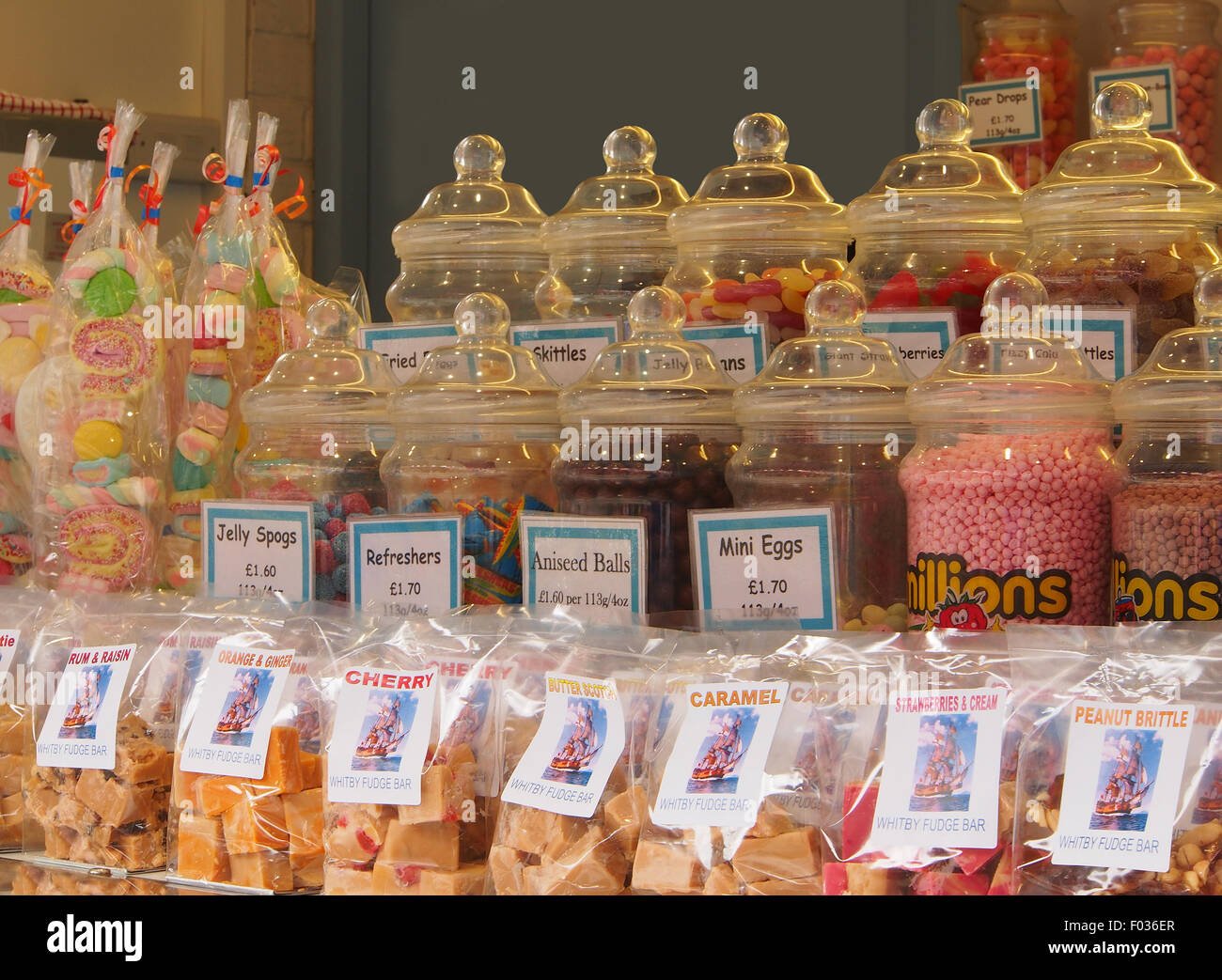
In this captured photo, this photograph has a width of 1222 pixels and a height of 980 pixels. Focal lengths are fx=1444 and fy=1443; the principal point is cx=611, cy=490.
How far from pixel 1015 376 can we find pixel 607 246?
0.55 metres

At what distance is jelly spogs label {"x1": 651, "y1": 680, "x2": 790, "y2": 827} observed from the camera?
0.93 meters

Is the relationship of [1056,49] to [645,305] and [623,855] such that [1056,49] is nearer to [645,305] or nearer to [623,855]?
[645,305]

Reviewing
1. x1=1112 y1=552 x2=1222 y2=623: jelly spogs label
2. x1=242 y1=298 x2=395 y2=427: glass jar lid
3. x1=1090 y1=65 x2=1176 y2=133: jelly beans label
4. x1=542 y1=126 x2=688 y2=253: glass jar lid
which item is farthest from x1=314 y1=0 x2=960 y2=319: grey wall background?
Result: x1=1112 y1=552 x2=1222 y2=623: jelly spogs label

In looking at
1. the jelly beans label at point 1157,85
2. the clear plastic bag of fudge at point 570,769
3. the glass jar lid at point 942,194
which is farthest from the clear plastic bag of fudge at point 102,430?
the jelly beans label at point 1157,85

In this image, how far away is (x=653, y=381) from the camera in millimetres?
1236

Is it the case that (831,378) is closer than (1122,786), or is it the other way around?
(1122,786)

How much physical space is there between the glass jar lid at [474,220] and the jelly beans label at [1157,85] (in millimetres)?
1283

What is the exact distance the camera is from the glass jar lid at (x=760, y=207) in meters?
1.40

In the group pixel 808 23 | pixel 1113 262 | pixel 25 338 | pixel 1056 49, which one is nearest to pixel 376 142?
pixel 808 23

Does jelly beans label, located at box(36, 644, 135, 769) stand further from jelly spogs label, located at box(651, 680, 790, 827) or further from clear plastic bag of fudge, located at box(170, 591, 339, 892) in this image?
jelly spogs label, located at box(651, 680, 790, 827)

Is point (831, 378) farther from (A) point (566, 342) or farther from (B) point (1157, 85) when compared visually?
(B) point (1157, 85)

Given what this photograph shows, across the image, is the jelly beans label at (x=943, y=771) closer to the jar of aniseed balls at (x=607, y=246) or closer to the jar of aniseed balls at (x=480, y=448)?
the jar of aniseed balls at (x=480, y=448)

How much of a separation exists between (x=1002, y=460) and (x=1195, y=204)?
331 mm

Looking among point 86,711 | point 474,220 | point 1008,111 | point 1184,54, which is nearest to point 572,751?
point 86,711
